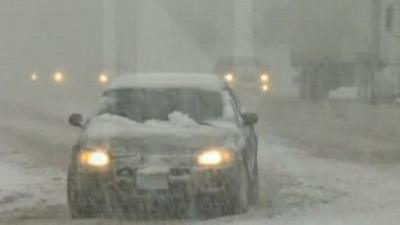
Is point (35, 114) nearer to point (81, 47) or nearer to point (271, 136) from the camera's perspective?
point (81, 47)

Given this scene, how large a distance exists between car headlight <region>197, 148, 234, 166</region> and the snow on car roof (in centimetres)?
145

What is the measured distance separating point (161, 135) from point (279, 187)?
313 centimetres

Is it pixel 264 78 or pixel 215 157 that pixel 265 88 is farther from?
pixel 215 157

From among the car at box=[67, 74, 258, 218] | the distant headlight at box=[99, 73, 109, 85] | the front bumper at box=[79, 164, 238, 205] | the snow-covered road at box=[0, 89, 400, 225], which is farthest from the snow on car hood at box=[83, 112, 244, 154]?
the distant headlight at box=[99, 73, 109, 85]

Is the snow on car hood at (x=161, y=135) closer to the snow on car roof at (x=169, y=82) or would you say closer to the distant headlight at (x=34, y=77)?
the snow on car roof at (x=169, y=82)

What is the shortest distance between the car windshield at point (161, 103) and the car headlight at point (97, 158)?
2.83 feet

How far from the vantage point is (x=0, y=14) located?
20422 millimetres

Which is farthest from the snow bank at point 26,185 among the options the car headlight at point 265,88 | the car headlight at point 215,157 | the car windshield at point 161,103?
the car headlight at point 265,88

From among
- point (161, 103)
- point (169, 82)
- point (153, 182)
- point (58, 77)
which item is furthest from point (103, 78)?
point (153, 182)

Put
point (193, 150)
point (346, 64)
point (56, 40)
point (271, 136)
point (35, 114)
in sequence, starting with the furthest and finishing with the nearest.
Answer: point (35, 114)
point (346, 64)
point (56, 40)
point (271, 136)
point (193, 150)

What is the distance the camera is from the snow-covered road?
8.60 m

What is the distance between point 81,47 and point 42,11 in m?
1.20

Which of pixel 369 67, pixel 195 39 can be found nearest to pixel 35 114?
pixel 195 39

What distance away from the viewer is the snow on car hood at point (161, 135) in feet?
28.1
